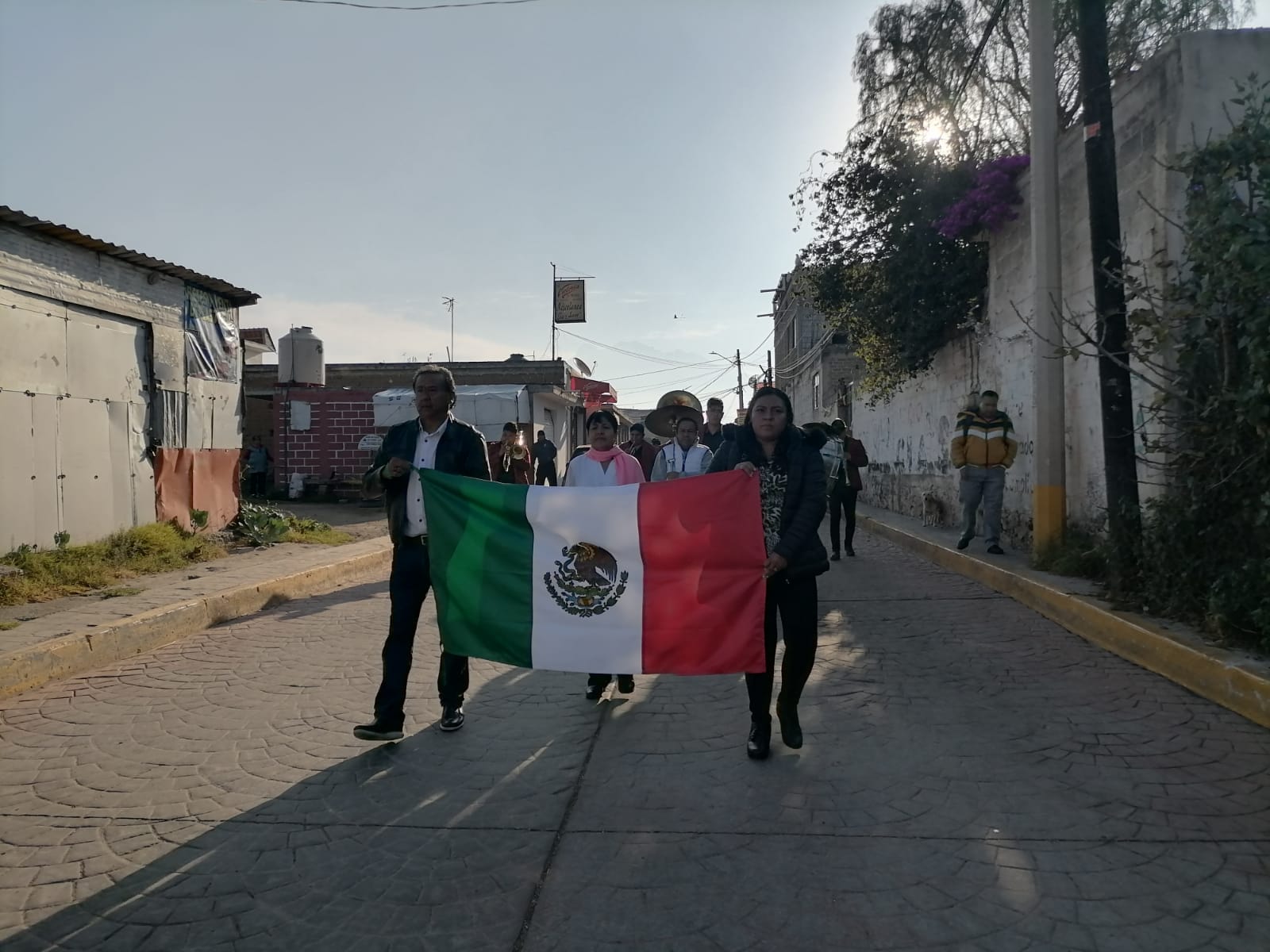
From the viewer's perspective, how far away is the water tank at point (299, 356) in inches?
859

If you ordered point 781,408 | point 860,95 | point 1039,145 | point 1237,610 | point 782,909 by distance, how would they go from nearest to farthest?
point 782,909, point 781,408, point 1237,610, point 1039,145, point 860,95

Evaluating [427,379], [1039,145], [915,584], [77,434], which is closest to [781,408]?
[427,379]

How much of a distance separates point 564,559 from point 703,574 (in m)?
0.78

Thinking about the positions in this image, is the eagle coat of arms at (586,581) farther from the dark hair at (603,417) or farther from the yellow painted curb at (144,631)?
the yellow painted curb at (144,631)

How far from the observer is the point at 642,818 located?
3602 mm

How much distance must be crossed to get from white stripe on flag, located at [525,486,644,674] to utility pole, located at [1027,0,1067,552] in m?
6.31

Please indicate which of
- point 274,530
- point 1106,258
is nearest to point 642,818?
point 1106,258

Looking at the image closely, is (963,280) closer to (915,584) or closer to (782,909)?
(915,584)

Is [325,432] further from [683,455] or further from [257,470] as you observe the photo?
[683,455]

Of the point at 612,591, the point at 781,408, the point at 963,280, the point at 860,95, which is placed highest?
the point at 860,95

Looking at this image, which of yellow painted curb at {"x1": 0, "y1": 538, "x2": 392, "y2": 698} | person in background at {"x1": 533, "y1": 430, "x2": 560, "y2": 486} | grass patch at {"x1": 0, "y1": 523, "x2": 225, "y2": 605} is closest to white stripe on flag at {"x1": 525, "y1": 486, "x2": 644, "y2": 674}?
yellow painted curb at {"x1": 0, "y1": 538, "x2": 392, "y2": 698}

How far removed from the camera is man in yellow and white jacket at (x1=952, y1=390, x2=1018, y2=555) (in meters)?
10.3

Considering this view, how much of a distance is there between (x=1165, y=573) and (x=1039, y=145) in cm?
508

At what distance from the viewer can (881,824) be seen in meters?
3.48
